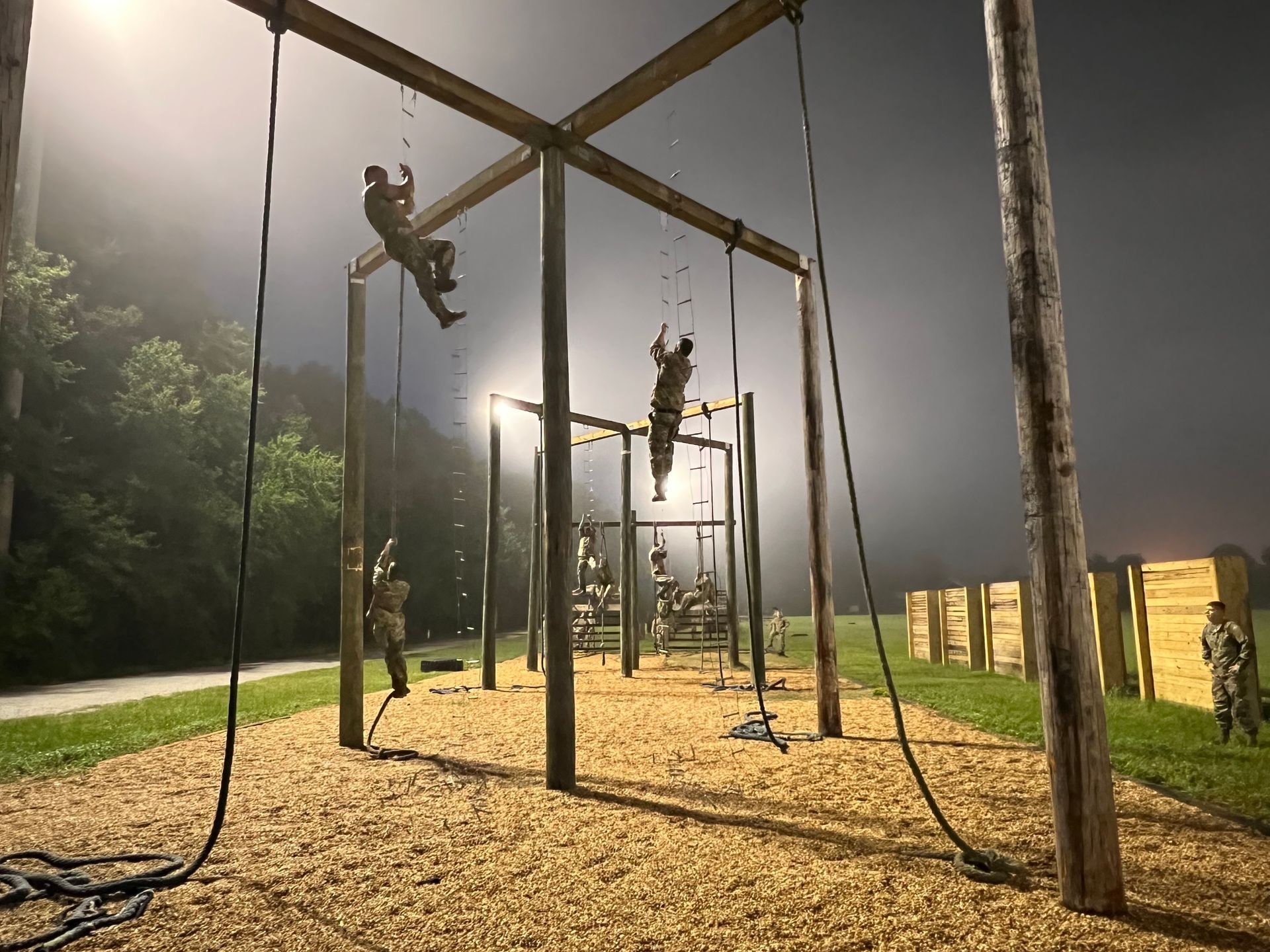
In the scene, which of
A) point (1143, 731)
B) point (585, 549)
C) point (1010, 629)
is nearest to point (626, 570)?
point (585, 549)

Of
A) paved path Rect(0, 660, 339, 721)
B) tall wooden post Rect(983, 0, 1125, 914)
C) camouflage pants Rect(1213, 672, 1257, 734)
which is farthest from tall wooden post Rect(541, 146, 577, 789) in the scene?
paved path Rect(0, 660, 339, 721)

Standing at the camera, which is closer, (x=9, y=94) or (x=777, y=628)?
(x=9, y=94)

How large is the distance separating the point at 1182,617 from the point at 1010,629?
4473mm

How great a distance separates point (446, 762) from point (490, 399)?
6.59 metres

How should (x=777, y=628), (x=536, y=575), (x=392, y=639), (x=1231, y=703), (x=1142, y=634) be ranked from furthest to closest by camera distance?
(x=777, y=628) → (x=536, y=575) → (x=1142, y=634) → (x=392, y=639) → (x=1231, y=703)

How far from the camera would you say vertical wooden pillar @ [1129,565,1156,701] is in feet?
27.1

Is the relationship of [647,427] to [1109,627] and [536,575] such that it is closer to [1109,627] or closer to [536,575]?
[536,575]

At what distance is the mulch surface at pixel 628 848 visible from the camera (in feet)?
9.37

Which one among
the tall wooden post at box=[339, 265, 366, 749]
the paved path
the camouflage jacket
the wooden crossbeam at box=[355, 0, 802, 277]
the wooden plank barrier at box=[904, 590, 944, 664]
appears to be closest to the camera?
the wooden crossbeam at box=[355, 0, 802, 277]

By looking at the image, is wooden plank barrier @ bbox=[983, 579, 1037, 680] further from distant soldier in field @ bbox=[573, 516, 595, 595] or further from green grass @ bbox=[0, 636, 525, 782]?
green grass @ bbox=[0, 636, 525, 782]

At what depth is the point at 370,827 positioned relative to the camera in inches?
169

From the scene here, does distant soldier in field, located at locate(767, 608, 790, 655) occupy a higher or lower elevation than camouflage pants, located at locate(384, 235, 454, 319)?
lower

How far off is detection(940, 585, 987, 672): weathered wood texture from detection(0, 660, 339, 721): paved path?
1421 cm

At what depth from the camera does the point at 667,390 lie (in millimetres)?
7141
